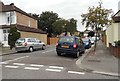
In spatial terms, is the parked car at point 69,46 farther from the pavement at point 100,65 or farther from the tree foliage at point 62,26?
the tree foliage at point 62,26

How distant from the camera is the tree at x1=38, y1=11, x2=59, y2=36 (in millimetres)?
70875

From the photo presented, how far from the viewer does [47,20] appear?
72188mm

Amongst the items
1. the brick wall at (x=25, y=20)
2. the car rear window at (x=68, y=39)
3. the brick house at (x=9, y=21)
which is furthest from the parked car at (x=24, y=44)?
the brick wall at (x=25, y=20)

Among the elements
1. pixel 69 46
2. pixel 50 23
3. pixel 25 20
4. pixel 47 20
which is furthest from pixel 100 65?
pixel 47 20

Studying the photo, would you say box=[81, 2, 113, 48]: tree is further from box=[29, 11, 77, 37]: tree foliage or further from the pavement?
box=[29, 11, 77, 37]: tree foliage

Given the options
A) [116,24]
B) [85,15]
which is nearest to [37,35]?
[85,15]

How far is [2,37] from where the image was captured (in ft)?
136

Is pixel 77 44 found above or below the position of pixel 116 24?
below

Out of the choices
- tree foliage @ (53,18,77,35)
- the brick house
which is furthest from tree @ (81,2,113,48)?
tree foliage @ (53,18,77,35)

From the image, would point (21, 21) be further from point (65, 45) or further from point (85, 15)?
point (65, 45)

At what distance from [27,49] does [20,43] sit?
0.97 m

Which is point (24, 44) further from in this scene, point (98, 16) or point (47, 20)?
point (47, 20)

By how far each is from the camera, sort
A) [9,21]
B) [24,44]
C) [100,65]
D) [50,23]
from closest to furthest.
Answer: [100,65], [24,44], [9,21], [50,23]

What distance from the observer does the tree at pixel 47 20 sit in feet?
233
